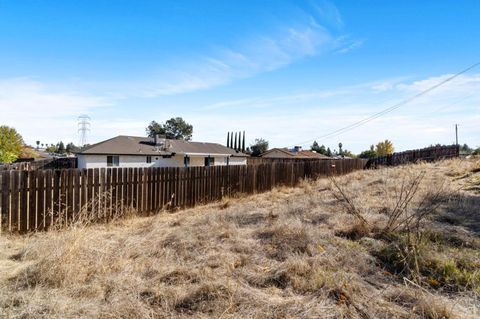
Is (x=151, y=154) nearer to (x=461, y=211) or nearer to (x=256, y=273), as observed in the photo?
(x=461, y=211)

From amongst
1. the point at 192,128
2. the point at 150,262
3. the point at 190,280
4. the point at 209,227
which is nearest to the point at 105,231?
the point at 209,227

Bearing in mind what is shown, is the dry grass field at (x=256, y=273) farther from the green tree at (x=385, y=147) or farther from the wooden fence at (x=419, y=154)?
the green tree at (x=385, y=147)

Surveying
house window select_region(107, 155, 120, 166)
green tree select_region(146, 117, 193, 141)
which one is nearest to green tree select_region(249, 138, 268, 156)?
green tree select_region(146, 117, 193, 141)

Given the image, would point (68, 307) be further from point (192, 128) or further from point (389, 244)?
point (192, 128)

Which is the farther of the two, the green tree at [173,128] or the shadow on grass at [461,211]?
the green tree at [173,128]

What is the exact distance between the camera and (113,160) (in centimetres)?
2716

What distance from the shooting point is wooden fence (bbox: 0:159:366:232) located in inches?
218

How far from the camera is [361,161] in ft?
81.1

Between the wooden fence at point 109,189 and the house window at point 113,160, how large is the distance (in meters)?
19.1

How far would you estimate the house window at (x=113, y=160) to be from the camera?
2690 cm

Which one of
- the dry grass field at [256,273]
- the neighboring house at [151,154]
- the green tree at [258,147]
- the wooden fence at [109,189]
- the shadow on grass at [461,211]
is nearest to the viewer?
the dry grass field at [256,273]

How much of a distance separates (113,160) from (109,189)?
2189 cm

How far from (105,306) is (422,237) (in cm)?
425

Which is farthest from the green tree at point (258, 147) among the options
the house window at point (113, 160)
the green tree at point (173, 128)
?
the house window at point (113, 160)
